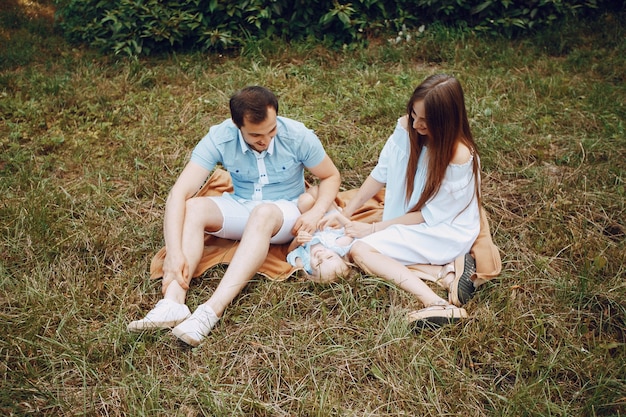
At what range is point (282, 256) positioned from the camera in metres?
3.30

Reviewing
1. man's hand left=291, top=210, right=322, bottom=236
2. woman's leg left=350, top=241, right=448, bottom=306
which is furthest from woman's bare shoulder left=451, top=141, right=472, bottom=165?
man's hand left=291, top=210, right=322, bottom=236

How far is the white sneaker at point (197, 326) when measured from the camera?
8.77ft

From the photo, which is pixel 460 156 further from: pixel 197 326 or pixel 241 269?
pixel 197 326

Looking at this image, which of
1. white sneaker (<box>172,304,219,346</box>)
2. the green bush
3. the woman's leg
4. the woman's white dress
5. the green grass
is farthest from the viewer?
the green bush

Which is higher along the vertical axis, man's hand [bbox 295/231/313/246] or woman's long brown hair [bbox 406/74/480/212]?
woman's long brown hair [bbox 406/74/480/212]

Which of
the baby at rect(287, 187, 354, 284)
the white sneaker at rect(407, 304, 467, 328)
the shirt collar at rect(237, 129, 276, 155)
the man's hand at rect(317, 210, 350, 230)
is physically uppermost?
the shirt collar at rect(237, 129, 276, 155)

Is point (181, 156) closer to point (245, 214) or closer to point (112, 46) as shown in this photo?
point (245, 214)

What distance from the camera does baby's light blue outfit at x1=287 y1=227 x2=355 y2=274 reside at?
314cm

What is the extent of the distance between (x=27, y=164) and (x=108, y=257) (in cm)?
128

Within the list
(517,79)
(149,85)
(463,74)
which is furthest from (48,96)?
(517,79)

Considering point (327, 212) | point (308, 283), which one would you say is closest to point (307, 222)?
point (327, 212)

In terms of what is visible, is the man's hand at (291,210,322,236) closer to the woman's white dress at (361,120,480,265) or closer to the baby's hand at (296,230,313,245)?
the baby's hand at (296,230,313,245)

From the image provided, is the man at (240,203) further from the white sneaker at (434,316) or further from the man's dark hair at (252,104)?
the white sneaker at (434,316)

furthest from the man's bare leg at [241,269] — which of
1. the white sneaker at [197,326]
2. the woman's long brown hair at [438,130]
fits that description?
the woman's long brown hair at [438,130]
